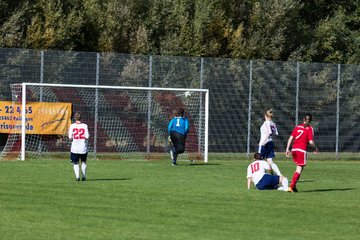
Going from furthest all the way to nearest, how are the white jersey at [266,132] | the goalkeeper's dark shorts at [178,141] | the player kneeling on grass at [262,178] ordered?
the goalkeeper's dark shorts at [178,141]
the white jersey at [266,132]
the player kneeling on grass at [262,178]

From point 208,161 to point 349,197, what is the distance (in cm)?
1567

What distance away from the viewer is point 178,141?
1302 inches

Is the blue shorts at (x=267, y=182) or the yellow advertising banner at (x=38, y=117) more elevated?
the yellow advertising banner at (x=38, y=117)

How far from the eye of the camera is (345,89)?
135ft

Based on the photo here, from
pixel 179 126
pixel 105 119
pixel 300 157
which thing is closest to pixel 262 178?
pixel 300 157

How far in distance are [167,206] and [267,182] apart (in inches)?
191

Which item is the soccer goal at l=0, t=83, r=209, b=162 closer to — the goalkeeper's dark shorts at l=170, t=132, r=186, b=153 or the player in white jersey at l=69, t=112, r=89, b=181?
the goalkeeper's dark shorts at l=170, t=132, r=186, b=153

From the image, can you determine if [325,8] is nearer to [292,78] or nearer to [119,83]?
[292,78]

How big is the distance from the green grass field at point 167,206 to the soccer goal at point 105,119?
6660 millimetres

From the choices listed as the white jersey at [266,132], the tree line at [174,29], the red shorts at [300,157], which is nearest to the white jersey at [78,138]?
the white jersey at [266,132]

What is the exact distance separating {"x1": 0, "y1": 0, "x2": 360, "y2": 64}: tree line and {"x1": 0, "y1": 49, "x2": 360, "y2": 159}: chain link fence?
4991 mm

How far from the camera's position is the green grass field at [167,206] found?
14.6m

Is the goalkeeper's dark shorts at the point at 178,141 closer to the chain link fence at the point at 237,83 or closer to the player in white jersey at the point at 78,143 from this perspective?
the chain link fence at the point at 237,83

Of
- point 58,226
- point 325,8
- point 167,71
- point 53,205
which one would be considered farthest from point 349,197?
point 325,8
